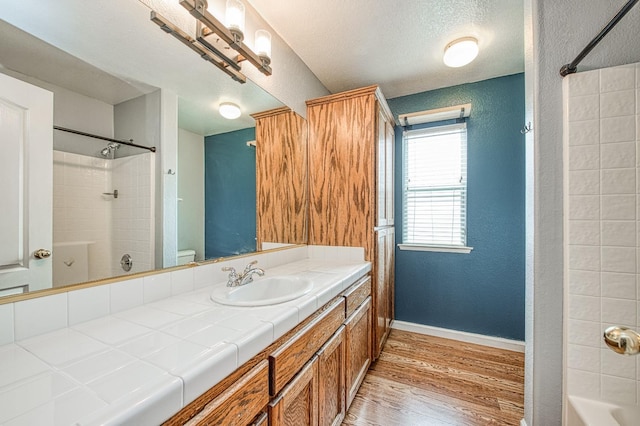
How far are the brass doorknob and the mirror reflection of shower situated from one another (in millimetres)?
372

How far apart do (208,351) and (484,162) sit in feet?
8.73

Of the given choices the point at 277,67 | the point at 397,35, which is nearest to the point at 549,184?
the point at 397,35

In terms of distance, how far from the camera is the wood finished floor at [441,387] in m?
1.54

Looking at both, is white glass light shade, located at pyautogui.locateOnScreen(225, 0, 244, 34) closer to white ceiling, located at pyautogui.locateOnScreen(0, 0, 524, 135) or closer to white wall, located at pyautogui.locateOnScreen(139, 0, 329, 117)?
white wall, located at pyautogui.locateOnScreen(139, 0, 329, 117)

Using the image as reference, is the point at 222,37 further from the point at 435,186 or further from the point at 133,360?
the point at 435,186

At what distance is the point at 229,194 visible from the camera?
1596 mm

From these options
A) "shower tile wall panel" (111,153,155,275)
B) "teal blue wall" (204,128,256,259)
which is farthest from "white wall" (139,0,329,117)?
"shower tile wall panel" (111,153,155,275)

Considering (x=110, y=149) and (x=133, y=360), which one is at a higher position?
(x=110, y=149)

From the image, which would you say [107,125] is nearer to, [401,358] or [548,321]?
[548,321]

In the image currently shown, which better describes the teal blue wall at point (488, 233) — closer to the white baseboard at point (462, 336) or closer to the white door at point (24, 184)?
the white baseboard at point (462, 336)

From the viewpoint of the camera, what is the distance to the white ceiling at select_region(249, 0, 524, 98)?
1.61 m

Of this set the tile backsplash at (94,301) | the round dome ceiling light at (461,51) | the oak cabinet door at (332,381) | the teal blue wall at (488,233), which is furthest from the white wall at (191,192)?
the teal blue wall at (488,233)

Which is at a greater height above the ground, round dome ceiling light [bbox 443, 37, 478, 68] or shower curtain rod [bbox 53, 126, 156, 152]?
round dome ceiling light [bbox 443, 37, 478, 68]

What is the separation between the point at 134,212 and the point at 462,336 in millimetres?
2818
